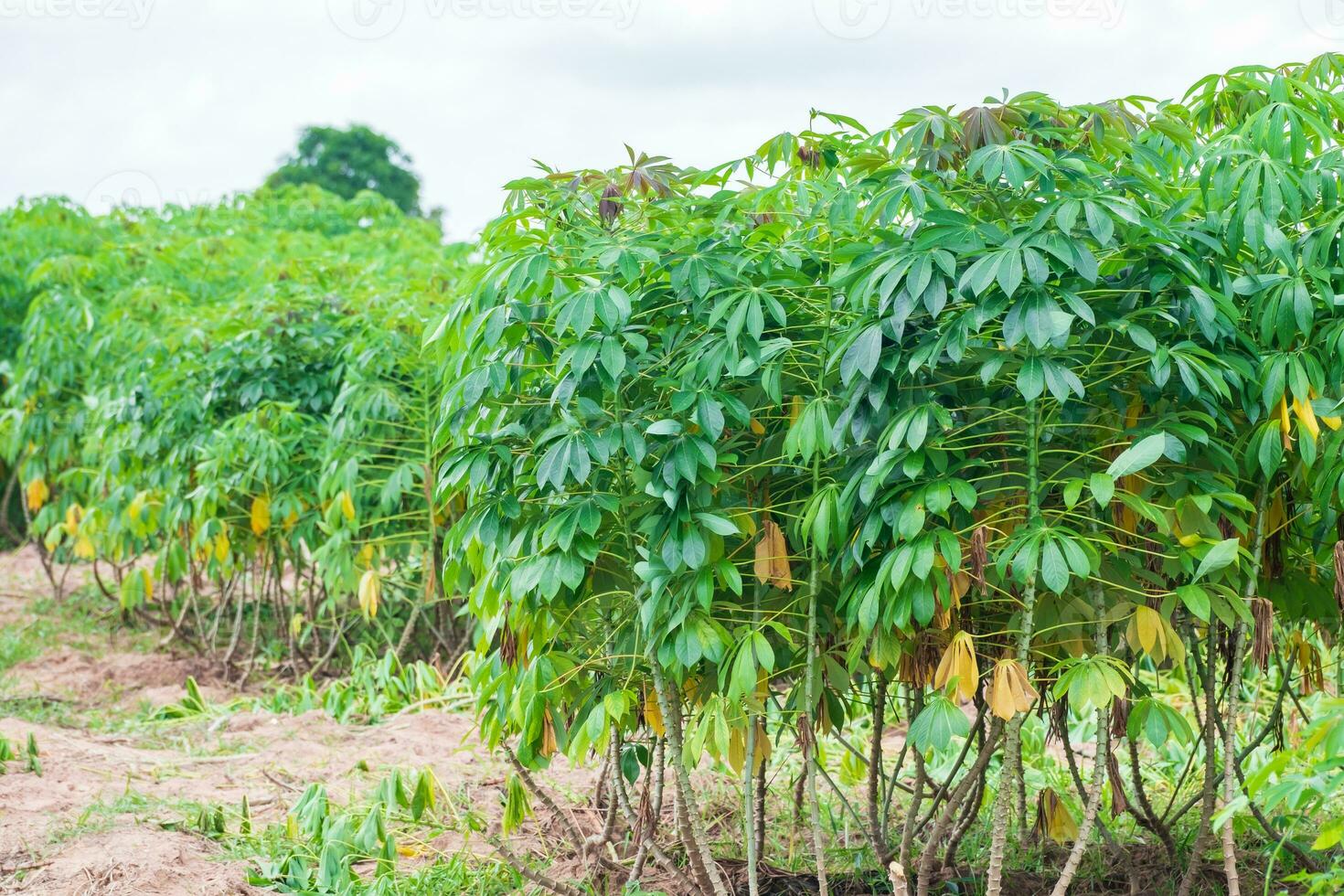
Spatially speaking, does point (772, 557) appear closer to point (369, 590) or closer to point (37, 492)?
point (369, 590)

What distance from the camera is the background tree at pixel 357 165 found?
86.7ft

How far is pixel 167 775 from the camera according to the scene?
4.17 meters

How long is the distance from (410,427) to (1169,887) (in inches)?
127

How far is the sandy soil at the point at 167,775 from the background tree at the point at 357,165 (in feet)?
71.4

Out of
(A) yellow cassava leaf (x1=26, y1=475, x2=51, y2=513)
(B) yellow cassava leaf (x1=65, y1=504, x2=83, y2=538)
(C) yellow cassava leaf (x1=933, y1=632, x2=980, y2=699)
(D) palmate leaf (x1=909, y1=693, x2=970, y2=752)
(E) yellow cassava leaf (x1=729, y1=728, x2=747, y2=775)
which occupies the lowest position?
(E) yellow cassava leaf (x1=729, y1=728, x2=747, y2=775)

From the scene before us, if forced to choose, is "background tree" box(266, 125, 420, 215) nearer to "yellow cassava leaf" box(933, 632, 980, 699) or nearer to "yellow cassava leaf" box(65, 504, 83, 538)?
"yellow cassava leaf" box(65, 504, 83, 538)

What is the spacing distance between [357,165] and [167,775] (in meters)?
24.5

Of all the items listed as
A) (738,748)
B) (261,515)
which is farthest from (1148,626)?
(261,515)

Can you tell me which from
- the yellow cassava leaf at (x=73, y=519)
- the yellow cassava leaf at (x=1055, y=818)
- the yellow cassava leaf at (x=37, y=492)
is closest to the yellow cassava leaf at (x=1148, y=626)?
the yellow cassava leaf at (x=1055, y=818)

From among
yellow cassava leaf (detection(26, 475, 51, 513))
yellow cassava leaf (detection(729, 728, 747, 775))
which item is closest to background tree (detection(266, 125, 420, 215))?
yellow cassava leaf (detection(26, 475, 51, 513))

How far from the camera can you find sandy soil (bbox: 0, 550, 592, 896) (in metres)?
3.13

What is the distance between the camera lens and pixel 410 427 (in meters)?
4.92

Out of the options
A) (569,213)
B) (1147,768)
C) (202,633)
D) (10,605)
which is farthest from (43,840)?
(10,605)

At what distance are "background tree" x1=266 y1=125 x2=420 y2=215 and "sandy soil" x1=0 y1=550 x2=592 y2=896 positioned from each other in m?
21.8
